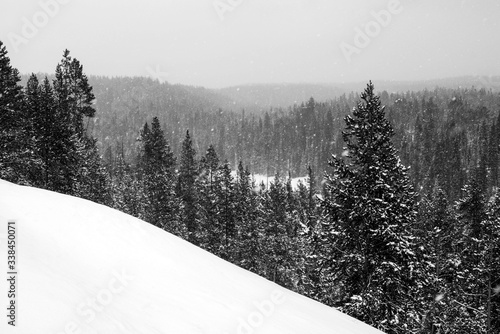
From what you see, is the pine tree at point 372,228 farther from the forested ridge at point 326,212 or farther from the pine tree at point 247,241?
the pine tree at point 247,241

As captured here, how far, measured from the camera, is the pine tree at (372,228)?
42.3 ft

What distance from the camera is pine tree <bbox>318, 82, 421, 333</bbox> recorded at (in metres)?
12.9

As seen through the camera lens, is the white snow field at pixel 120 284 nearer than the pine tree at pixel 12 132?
Yes

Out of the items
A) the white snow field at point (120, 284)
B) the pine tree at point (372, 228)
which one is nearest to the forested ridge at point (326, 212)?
the pine tree at point (372, 228)

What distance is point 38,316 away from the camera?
16.8 ft

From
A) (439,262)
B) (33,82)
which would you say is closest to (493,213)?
→ (439,262)

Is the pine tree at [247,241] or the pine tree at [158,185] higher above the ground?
the pine tree at [158,185]

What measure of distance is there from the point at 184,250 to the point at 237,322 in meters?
3.28

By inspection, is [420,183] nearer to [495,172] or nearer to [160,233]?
[495,172]

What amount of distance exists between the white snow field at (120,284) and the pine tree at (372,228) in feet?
11.2

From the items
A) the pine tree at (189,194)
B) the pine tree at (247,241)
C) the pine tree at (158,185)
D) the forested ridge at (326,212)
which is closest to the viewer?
the forested ridge at (326,212)

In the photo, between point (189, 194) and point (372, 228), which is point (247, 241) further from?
point (372, 228)

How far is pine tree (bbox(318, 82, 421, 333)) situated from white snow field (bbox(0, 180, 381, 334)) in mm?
3429

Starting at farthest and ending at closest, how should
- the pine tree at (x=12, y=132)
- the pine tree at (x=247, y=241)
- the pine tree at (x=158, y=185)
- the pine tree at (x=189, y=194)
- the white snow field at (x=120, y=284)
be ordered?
1. the pine tree at (x=189, y=194)
2. the pine tree at (x=247, y=241)
3. the pine tree at (x=158, y=185)
4. the pine tree at (x=12, y=132)
5. the white snow field at (x=120, y=284)
